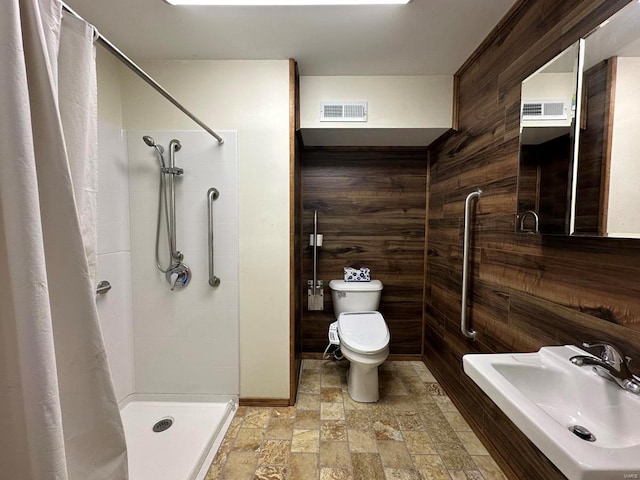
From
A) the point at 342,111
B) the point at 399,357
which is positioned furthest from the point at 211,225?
the point at 399,357

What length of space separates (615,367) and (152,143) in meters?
2.36

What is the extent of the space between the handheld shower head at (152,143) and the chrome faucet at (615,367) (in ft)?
7.54

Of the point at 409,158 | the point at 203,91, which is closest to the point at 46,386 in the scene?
the point at 203,91

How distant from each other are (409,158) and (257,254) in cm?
163

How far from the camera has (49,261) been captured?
1.99 feet

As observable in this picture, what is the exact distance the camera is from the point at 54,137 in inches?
22.6

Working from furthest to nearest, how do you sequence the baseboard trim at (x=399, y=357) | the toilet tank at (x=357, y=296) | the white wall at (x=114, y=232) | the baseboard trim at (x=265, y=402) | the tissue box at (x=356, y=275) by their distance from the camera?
1. the baseboard trim at (x=399, y=357)
2. the tissue box at (x=356, y=275)
3. the toilet tank at (x=357, y=296)
4. the baseboard trim at (x=265, y=402)
5. the white wall at (x=114, y=232)

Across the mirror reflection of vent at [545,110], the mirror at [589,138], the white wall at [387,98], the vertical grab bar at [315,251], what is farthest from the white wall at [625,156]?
the vertical grab bar at [315,251]

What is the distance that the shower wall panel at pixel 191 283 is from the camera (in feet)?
5.74

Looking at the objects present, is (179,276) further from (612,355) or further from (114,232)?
(612,355)

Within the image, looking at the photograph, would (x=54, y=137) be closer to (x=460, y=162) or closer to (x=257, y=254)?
(x=257, y=254)

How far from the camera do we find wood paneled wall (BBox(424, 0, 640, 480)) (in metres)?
0.91

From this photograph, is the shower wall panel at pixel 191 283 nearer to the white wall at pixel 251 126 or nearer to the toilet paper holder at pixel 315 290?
the white wall at pixel 251 126

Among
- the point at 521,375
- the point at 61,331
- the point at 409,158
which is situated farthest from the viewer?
the point at 409,158
